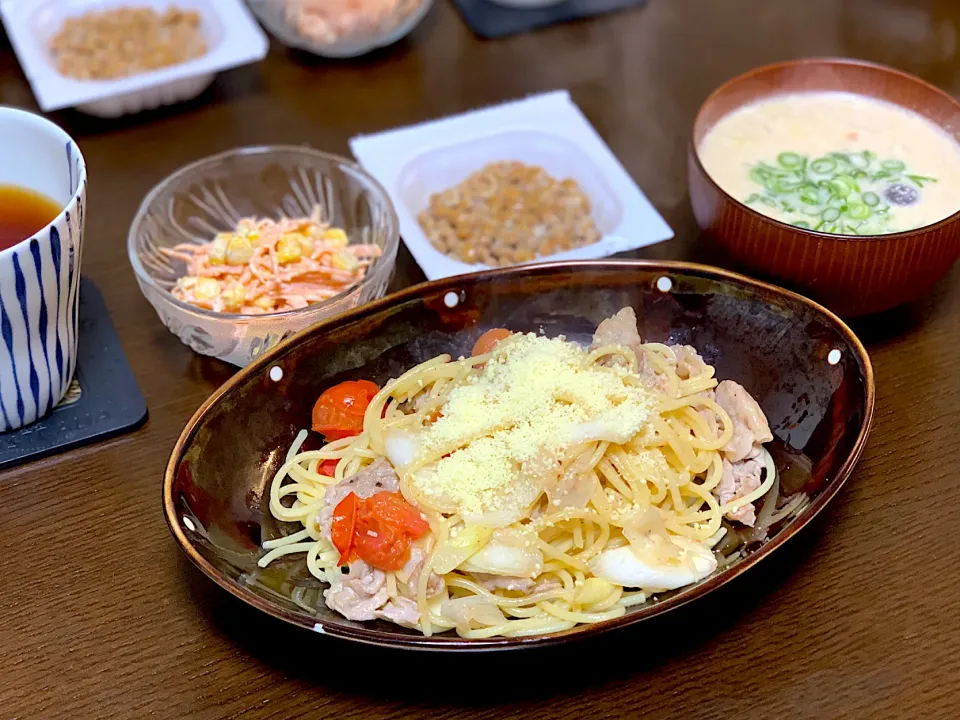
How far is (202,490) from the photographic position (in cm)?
142

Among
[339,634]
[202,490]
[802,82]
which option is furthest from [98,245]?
[802,82]

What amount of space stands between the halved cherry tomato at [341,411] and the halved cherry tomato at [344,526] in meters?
0.18

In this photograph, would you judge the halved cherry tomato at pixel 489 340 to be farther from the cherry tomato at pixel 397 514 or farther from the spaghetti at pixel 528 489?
the cherry tomato at pixel 397 514

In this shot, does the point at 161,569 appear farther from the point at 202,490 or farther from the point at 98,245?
the point at 98,245

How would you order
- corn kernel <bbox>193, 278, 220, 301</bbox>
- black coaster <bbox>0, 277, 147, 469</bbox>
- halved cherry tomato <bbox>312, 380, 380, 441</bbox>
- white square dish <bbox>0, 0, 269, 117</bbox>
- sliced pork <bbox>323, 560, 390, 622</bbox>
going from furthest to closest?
1. white square dish <bbox>0, 0, 269, 117</bbox>
2. corn kernel <bbox>193, 278, 220, 301</bbox>
3. black coaster <bbox>0, 277, 147, 469</bbox>
4. halved cherry tomato <bbox>312, 380, 380, 441</bbox>
5. sliced pork <bbox>323, 560, 390, 622</bbox>

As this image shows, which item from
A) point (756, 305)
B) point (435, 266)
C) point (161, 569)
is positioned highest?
point (756, 305)

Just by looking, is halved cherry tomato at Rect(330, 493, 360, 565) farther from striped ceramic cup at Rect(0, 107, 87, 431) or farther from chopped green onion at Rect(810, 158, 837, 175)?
chopped green onion at Rect(810, 158, 837, 175)

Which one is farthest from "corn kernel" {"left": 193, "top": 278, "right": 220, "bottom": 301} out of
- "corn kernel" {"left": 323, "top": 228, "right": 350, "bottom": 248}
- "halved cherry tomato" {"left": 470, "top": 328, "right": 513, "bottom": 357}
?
"halved cherry tomato" {"left": 470, "top": 328, "right": 513, "bottom": 357}

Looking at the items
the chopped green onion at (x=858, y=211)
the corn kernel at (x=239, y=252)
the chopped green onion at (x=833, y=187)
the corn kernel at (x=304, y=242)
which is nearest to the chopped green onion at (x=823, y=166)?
the chopped green onion at (x=833, y=187)

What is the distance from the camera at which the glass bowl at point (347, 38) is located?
246 cm

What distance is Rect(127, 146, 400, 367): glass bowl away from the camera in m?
1.68

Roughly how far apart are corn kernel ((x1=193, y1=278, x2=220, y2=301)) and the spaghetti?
1.12 ft

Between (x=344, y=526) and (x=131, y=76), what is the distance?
135 centimetres

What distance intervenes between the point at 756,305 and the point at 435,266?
60 cm
